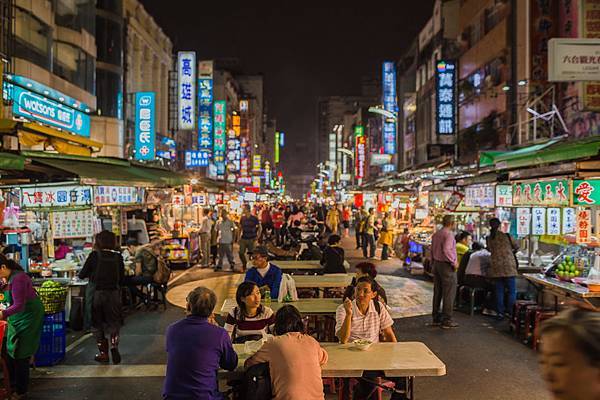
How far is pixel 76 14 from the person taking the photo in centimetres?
Answer: 2286

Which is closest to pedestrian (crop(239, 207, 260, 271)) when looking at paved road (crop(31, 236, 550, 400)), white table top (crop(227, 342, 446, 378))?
paved road (crop(31, 236, 550, 400))

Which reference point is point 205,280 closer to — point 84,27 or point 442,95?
point 84,27

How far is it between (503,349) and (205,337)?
5.85 metres

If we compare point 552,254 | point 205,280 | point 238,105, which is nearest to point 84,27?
point 205,280

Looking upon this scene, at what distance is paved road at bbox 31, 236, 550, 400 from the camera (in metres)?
6.58

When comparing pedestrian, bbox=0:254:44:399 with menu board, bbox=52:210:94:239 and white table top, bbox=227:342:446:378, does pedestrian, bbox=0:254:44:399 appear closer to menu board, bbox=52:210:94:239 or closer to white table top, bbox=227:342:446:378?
white table top, bbox=227:342:446:378

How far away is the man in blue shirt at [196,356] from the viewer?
430 cm

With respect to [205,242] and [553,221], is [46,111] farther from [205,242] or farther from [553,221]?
[553,221]

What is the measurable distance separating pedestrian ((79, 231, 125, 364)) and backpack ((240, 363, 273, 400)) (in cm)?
411

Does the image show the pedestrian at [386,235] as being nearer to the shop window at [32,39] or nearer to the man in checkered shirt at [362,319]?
the shop window at [32,39]

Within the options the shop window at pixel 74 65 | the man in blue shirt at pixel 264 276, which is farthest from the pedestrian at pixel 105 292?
the shop window at pixel 74 65

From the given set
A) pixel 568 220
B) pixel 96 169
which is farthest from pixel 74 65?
pixel 568 220

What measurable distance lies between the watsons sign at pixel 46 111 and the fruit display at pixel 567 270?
13.5m

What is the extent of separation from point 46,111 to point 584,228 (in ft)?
47.1
